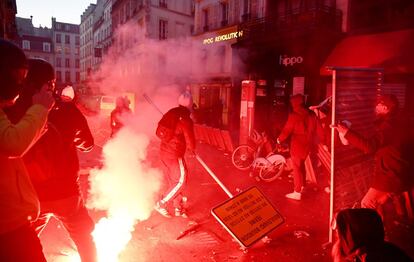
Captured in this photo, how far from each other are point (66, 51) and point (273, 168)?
263ft

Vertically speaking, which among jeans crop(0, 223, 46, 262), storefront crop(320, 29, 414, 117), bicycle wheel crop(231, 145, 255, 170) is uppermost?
storefront crop(320, 29, 414, 117)

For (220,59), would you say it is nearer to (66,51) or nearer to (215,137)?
(215,137)

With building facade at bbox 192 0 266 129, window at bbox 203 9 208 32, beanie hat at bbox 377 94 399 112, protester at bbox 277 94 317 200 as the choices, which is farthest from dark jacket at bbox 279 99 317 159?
window at bbox 203 9 208 32

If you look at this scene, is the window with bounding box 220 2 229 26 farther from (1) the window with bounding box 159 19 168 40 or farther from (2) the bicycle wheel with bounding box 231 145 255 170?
(2) the bicycle wheel with bounding box 231 145 255 170

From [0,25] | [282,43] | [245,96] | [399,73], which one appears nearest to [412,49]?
[399,73]

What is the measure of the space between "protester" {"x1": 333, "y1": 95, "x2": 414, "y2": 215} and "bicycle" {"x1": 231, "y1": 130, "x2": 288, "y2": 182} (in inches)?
160

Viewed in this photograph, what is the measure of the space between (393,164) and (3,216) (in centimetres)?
435

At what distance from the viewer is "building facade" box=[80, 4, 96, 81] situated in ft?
216

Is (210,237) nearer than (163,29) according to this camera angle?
Yes

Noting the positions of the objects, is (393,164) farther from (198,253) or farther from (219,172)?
(219,172)

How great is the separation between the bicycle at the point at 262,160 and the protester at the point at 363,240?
6397mm

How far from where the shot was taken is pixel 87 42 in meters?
69.1

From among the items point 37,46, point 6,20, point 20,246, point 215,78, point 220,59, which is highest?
point 37,46

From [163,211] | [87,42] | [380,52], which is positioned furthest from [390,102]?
[87,42]
